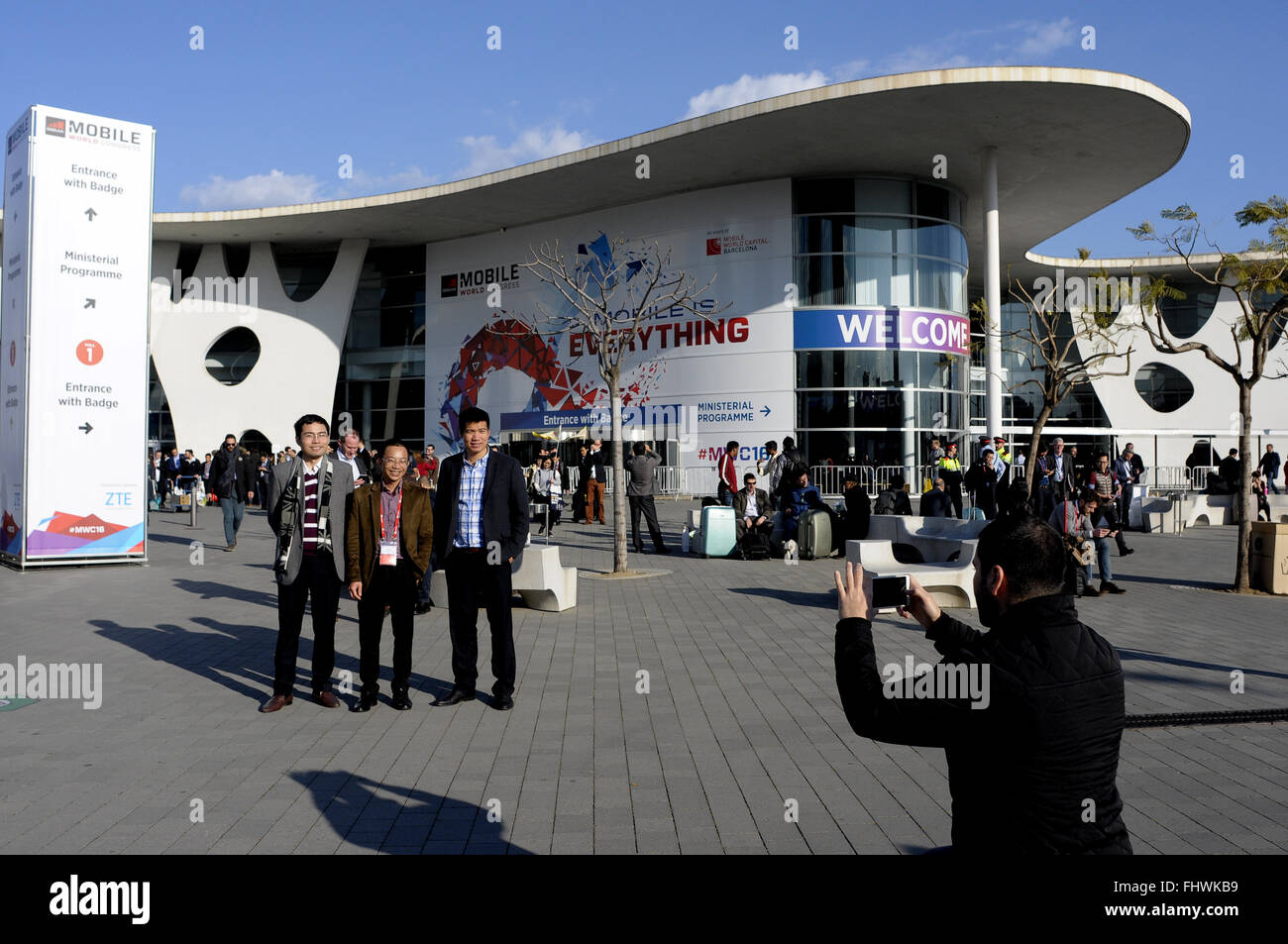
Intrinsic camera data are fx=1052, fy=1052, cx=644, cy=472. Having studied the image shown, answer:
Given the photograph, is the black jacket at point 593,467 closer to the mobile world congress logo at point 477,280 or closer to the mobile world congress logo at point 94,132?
the mobile world congress logo at point 94,132

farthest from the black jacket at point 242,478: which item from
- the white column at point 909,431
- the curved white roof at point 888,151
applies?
the white column at point 909,431

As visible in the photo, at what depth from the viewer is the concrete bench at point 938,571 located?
409 inches

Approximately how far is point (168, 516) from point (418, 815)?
26808 mm

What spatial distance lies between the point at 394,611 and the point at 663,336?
26.9m

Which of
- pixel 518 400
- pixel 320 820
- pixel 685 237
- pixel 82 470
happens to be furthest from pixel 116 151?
pixel 518 400

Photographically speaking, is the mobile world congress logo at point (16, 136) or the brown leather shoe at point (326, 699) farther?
the mobile world congress logo at point (16, 136)

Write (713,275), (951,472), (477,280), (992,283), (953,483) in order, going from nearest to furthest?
(951,472) < (953,483) < (992,283) < (713,275) < (477,280)

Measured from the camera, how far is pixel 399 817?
4512 millimetres

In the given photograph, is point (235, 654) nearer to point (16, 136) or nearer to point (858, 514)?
point (858, 514)

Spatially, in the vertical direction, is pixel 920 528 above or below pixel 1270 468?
below

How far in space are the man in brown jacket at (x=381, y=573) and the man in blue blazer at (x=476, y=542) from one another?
8.8 inches

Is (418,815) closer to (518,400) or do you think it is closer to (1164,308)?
(518,400)

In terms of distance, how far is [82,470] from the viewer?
46.9ft
